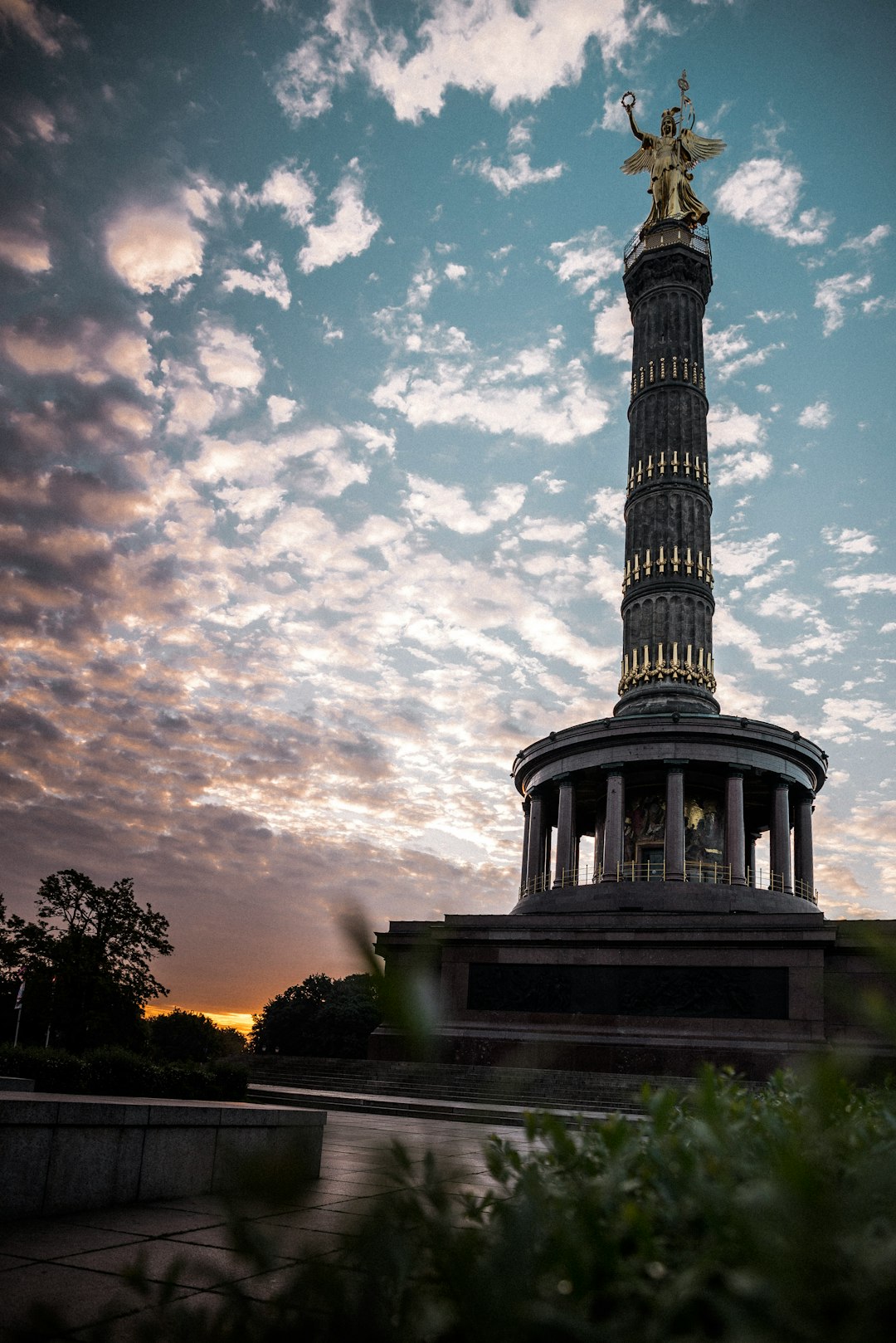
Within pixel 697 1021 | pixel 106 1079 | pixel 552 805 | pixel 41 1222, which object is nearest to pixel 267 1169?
pixel 41 1222

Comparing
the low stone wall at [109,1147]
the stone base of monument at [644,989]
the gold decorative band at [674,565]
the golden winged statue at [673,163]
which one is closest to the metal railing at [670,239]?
the golden winged statue at [673,163]

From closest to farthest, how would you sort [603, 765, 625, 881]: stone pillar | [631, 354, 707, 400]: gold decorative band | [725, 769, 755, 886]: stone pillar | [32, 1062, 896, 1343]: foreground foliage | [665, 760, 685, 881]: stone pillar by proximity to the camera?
[32, 1062, 896, 1343]: foreground foliage → [725, 769, 755, 886]: stone pillar → [665, 760, 685, 881]: stone pillar → [603, 765, 625, 881]: stone pillar → [631, 354, 707, 400]: gold decorative band

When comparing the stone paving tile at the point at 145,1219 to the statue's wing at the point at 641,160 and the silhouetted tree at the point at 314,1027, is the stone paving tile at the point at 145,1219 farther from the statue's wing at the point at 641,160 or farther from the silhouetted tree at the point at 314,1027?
the statue's wing at the point at 641,160

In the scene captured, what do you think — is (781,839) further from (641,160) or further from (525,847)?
(641,160)

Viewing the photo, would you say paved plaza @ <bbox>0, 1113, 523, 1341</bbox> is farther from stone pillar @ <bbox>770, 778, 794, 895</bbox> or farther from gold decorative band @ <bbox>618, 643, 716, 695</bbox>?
gold decorative band @ <bbox>618, 643, 716, 695</bbox>

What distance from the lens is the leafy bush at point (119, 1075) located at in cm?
1102

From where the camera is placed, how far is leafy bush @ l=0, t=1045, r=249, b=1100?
1102 cm

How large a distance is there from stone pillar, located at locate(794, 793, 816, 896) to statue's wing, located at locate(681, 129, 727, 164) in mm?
29862

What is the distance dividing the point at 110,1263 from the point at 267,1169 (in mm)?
5173

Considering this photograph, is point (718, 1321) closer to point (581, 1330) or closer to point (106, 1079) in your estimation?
point (581, 1330)

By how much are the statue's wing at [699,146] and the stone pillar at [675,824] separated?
3006 centimetres

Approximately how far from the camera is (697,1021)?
24297 millimetres

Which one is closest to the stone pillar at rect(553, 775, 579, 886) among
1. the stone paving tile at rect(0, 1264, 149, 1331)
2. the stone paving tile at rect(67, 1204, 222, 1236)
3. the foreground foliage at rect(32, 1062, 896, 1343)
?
the stone paving tile at rect(67, 1204, 222, 1236)

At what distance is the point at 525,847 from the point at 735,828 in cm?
838
